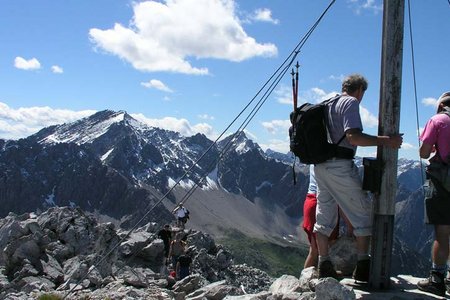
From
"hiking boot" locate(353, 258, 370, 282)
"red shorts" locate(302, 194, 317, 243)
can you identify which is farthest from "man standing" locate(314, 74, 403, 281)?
"red shorts" locate(302, 194, 317, 243)

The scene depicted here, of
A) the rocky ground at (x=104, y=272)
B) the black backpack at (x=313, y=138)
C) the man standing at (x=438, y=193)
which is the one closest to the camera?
the black backpack at (x=313, y=138)

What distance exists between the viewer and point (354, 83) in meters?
8.66

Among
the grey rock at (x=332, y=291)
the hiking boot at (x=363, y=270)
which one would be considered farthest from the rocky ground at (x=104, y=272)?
the hiking boot at (x=363, y=270)

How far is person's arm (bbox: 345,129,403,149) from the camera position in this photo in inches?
310

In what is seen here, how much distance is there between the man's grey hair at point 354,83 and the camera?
8664 mm

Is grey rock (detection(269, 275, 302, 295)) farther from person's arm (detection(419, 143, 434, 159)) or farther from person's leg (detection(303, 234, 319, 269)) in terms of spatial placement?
person's arm (detection(419, 143, 434, 159))

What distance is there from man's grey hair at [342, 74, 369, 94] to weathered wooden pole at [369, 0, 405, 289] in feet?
1.16

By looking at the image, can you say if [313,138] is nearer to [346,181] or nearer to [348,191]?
[346,181]

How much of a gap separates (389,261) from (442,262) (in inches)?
38.5

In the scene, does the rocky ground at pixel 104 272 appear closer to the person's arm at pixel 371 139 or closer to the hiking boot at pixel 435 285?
the hiking boot at pixel 435 285

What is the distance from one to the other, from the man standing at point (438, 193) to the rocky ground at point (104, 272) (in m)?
0.45

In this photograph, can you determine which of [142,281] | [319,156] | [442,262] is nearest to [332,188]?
[319,156]

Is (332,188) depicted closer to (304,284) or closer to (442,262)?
(304,284)

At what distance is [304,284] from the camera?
8789 millimetres
